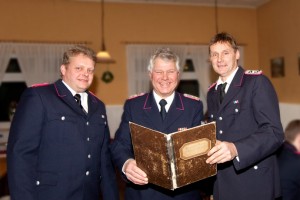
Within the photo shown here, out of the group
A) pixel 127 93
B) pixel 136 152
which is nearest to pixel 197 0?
pixel 127 93

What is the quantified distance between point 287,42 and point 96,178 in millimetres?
5383

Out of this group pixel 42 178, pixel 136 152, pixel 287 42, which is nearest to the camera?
pixel 136 152

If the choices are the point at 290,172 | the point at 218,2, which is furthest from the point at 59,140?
the point at 218,2

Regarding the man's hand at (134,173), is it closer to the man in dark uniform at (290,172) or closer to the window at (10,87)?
the man in dark uniform at (290,172)

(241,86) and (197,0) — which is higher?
(197,0)

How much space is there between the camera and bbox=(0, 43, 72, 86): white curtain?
20.0ft

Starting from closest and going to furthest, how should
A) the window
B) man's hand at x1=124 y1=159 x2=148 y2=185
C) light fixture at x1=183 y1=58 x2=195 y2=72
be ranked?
man's hand at x1=124 y1=159 x2=148 y2=185 → the window → light fixture at x1=183 y1=58 x2=195 y2=72

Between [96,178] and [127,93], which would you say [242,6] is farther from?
[96,178]

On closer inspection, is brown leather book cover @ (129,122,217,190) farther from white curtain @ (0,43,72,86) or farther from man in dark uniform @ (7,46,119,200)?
white curtain @ (0,43,72,86)

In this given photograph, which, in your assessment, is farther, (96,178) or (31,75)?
(31,75)

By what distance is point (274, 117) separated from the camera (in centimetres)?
173

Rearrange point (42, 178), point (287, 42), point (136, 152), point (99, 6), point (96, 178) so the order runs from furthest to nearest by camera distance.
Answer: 1. point (99, 6)
2. point (287, 42)
3. point (96, 178)
4. point (42, 178)
5. point (136, 152)

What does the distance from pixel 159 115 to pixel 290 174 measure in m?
1.16

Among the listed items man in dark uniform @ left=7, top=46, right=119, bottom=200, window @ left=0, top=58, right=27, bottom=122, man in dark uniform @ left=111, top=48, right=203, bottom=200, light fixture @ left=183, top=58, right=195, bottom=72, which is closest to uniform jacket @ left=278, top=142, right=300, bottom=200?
man in dark uniform @ left=111, top=48, right=203, bottom=200
